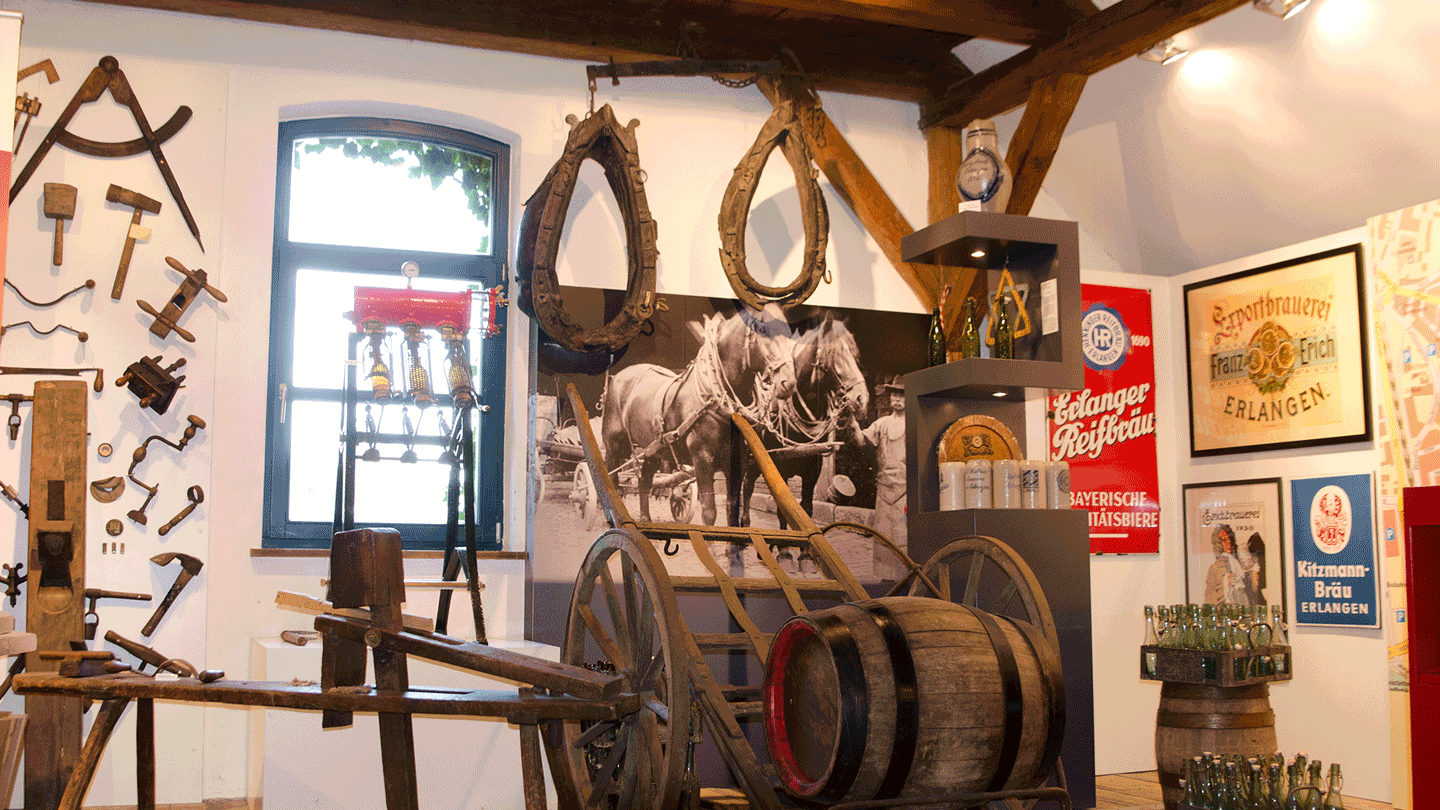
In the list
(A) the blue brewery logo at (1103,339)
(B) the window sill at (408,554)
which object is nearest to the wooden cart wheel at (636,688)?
(B) the window sill at (408,554)

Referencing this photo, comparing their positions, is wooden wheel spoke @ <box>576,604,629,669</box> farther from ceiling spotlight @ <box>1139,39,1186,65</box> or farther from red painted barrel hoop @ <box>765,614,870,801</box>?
ceiling spotlight @ <box>1139,39,1186,65</box>

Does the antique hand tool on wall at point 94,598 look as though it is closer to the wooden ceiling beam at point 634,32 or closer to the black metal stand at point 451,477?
the black metal stand at point 451,477

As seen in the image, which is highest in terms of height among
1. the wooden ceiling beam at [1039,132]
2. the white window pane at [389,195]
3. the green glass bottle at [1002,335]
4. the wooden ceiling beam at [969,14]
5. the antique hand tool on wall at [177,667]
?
the wooden ceiling beam at [969,14]

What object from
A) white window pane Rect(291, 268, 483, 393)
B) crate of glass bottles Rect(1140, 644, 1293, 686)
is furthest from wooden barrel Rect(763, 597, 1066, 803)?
white window pane Rect(291, 268, 483, 393)

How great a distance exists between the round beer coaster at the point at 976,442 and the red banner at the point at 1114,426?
0.89m

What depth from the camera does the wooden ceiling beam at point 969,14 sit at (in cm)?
473

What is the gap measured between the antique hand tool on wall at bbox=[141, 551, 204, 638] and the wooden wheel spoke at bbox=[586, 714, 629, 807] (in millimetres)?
1914

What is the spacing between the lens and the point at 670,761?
2.98 metres

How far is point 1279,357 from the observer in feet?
17.9

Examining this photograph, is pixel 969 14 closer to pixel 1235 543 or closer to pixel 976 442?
pixel 976 442

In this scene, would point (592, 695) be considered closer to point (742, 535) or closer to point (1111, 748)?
point (742, 535)

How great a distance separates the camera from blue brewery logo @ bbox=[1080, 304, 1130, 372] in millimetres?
5910

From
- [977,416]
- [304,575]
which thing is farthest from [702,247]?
[304,575]

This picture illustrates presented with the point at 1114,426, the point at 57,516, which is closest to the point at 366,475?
the point at 57,516
